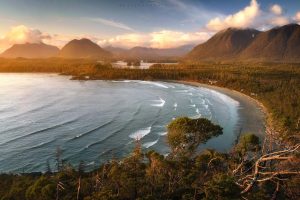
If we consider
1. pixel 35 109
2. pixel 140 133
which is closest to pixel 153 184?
pixel 140 133

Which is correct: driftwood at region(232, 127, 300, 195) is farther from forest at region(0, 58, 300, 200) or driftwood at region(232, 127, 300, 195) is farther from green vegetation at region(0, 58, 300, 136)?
green vegetation at region(0, 58, 300, 136)

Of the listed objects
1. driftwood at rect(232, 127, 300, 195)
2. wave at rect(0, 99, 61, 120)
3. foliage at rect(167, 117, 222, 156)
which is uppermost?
driftwood at rect(232, 127, 300, 195)

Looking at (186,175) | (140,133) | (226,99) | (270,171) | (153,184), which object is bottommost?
(226,99)

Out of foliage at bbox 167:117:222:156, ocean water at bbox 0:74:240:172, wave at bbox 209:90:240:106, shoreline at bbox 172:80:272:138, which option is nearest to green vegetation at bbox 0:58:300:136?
shoreline at bbox 172:80:272:138

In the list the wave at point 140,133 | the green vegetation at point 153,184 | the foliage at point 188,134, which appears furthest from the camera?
the wave at point 140,133

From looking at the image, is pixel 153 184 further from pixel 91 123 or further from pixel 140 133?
pixel 91 123

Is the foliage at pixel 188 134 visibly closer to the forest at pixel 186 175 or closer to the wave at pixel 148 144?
the forest at pixel 186 175

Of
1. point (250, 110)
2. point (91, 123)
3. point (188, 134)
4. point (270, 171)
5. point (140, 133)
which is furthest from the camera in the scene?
point (250, 110)

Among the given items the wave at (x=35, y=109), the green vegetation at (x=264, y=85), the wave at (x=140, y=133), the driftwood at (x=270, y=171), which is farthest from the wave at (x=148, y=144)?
the driftwood at (x=270, y=171)

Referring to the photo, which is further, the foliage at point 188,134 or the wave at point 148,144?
the wave at point 148,144
